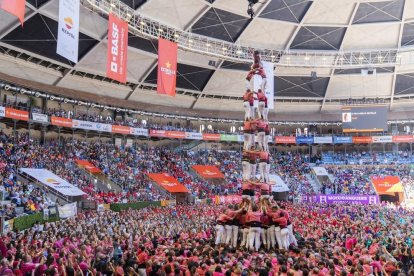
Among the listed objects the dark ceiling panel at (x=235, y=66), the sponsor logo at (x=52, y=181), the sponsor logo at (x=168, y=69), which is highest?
the dark ceiling panel at (x=235, y=66)

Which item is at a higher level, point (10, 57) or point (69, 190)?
point (10, 57)

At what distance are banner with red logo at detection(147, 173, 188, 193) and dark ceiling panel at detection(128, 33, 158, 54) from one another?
1387 centimetres

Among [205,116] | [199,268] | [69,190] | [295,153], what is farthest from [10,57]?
[295,153]

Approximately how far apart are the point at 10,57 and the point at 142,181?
57.8ft

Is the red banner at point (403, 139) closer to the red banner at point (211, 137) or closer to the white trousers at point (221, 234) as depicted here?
the red banner at point (211, 137)

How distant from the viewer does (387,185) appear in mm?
51719

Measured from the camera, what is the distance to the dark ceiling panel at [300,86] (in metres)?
52.0

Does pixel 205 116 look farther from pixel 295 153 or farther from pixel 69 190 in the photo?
pixel 69 190

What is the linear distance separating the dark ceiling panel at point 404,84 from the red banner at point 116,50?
122 ft

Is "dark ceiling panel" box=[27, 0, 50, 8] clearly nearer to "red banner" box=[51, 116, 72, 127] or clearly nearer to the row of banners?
the row of banners

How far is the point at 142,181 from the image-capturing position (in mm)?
44031

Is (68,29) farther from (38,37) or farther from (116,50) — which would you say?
(38,37)

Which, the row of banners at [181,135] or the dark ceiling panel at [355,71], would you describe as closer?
the row of banners at [181,135]

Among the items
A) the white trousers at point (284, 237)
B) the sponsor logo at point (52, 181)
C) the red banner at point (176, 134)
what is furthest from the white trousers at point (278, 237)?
the red banner at point (176, 134)
